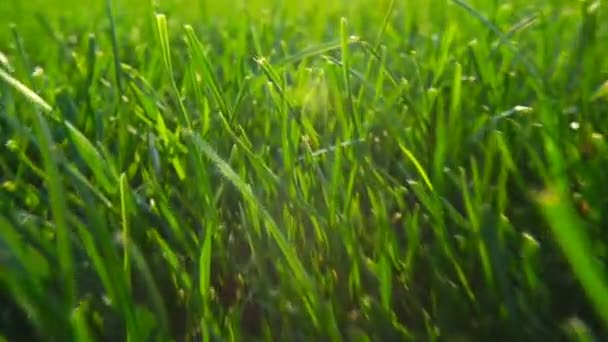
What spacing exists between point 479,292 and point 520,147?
281mm

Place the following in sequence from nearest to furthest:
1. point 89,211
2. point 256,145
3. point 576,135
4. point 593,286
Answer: point 593,286
point 89,211
point 576,135
point 256,145

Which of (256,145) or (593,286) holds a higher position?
(593,286)

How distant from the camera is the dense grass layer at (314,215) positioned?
56 centimetres

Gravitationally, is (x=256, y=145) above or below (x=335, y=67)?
below

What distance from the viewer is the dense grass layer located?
0.56 m

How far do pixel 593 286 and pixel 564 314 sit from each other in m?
0.25

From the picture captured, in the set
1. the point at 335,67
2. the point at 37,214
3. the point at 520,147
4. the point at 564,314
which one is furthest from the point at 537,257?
the point at 37,214

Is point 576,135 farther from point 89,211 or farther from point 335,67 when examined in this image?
point 89,211

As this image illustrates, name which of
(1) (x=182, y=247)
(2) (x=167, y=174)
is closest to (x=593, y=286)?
(1) (x=182, y=247)

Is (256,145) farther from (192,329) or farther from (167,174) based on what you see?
(192,329)

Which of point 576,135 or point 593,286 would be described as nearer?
point 593,286

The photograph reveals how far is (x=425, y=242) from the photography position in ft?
2.43

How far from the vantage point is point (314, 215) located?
0.69m

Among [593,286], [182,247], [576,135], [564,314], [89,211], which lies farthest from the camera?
[576,135]
